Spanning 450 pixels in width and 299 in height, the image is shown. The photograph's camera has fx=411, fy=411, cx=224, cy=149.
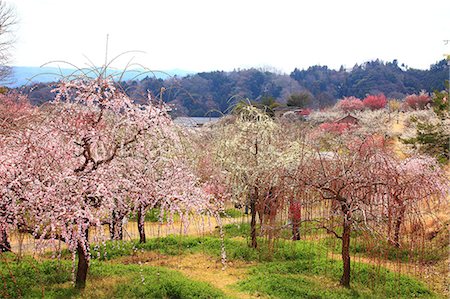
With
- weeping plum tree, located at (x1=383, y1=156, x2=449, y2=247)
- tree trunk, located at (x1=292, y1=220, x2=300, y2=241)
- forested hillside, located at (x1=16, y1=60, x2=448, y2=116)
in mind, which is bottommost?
tree trunk, located at (x1=292, y1=220, x2=300, y2=241)

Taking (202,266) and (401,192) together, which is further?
(202,266)

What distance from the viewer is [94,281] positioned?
8.40 m

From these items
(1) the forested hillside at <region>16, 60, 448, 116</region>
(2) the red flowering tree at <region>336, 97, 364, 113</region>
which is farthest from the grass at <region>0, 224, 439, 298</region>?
(1) the forested hillside at <region>16, 60, 448, 116</region>

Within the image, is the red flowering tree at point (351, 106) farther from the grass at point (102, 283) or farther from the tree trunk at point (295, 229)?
the grass at point (102, 283)

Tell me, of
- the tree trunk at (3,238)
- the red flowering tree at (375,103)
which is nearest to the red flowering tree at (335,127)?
the red flowering tree at (375,103)

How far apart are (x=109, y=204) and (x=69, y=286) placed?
242 centimetres

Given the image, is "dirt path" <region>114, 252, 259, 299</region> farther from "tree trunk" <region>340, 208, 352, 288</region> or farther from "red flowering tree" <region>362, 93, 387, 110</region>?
"red flowering tree" <region>362, 93, 387, 110</region>

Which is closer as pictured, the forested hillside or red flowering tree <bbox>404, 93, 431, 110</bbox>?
red flowering tree <bbox>404, 93, 431, 110</bbox>

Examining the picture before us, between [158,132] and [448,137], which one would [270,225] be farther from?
[448,137]

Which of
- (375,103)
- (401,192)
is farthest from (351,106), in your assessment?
(401,192)

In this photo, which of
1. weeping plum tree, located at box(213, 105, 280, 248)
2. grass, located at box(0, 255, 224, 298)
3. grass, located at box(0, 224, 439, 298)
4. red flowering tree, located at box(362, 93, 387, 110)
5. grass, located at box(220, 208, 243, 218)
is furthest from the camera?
red flowering tree, located at box(362, 93, 387, 110)

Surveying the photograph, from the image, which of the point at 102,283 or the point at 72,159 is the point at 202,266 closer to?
the point at 102,283

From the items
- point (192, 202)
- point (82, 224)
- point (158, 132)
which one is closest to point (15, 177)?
point (82, 224)

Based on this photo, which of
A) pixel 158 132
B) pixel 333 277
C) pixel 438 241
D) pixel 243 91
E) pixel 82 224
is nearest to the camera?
pixel 82 224
